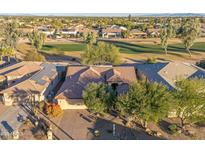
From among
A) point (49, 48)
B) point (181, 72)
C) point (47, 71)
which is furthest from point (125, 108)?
point (49, 48)

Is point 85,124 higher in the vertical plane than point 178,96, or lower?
lower

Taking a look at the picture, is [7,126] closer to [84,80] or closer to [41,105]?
[41,105]

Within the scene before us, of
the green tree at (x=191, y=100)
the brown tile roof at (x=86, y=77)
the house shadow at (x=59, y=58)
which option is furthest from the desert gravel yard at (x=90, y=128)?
the house shadow at (x=59, y=58)

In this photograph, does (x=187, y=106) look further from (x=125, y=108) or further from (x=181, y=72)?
(x=181, y=72)

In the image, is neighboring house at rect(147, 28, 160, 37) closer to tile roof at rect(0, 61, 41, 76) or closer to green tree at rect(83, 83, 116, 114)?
tile roof at rect(0, 61, 41, 76)

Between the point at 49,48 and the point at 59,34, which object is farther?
the point at 59,34

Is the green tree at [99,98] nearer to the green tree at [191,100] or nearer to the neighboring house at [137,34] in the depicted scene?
the green tree at [191,100]
